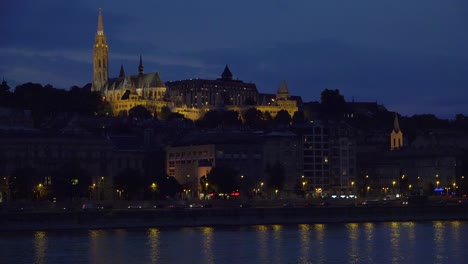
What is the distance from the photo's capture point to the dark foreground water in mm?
59156

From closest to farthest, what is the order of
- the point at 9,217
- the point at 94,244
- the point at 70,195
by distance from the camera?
the point at 94,244, the point at 9,217, the point at 70,195

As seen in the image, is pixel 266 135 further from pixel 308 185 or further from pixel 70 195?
pixel 70 195

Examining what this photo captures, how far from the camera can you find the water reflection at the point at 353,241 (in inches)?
2345

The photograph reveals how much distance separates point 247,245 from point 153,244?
534cm

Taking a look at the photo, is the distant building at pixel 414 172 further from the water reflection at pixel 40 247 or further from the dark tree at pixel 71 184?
the water reflection at pixel 40 247

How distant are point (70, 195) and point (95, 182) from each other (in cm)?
1315

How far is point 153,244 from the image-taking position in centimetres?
6806

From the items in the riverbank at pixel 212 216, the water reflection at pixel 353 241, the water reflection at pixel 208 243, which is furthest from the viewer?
the riverbank at pixel 212 216

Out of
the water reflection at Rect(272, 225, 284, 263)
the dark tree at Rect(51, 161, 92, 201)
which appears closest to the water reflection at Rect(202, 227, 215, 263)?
the water reflection at Rect(272, 225, 284, 263)

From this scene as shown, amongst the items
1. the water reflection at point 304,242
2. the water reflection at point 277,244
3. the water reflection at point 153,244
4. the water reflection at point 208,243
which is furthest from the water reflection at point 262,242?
the water reflection at point 153,244

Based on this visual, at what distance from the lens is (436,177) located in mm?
138625

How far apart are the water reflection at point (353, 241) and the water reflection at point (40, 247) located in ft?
48.5

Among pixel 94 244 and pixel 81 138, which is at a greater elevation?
pixel 81 138

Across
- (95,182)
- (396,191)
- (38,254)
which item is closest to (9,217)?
(38,254)
